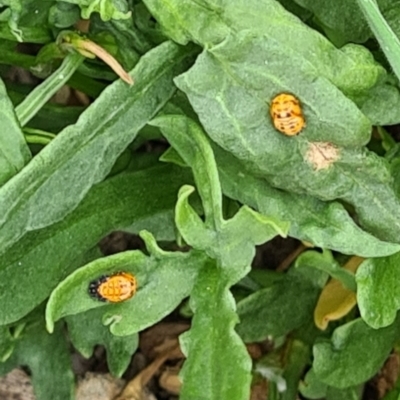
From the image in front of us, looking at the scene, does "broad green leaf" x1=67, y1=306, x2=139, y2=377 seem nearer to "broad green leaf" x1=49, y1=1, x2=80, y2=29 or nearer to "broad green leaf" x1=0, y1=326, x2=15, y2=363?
"broad green leaf" x1=0, y1=326, x2=15, y2=363

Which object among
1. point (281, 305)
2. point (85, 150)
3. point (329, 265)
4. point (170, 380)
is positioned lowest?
point (170, 380)

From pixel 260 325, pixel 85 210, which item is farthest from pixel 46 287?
pixel 260 325

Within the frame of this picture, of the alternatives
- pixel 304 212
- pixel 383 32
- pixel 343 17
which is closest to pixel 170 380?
pixel 304 212

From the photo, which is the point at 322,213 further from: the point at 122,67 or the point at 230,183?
the point at 122,67

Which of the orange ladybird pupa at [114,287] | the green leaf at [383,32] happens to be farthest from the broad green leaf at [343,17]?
the orange ladybird pupa at [114,287]

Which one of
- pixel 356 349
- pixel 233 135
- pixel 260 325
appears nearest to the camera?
pixel 233 135

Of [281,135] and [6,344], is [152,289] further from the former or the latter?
[6,344]

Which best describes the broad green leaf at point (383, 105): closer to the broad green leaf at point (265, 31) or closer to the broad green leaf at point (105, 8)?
the broad green leaf at point (265, 31)
